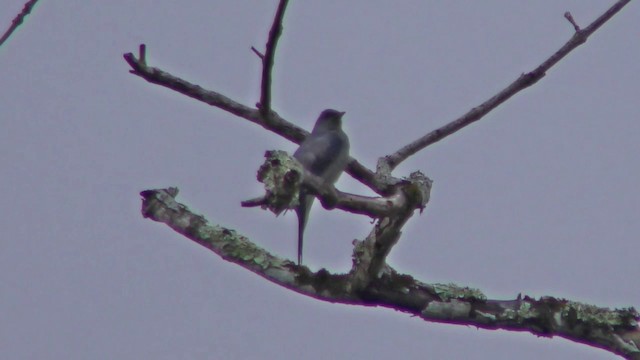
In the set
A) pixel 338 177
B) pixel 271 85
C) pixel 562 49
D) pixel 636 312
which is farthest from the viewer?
pixel 338 177

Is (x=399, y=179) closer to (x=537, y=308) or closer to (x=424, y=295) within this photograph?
(x=424, y=295)

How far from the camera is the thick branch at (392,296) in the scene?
4113 millimetres

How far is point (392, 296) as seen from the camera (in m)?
4.20

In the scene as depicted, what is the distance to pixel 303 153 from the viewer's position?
20.3ft

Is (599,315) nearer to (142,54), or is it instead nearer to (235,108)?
(235,108)

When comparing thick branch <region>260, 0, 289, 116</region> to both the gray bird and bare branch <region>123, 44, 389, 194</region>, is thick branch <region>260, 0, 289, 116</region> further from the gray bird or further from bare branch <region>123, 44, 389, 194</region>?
the gray bird

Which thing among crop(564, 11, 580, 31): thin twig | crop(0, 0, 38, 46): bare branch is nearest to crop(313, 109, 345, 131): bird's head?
crop(564, 11, 580, 31): thin twig

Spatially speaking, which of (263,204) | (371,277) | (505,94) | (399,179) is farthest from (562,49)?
(263,204)

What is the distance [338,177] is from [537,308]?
225 centimetres

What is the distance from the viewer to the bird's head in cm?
877

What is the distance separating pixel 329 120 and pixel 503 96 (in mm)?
4074

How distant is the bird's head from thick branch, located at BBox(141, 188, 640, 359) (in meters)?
4.43

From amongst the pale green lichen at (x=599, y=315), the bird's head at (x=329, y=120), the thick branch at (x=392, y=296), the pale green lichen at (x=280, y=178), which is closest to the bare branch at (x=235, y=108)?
the thick branch at (x=392, y=296)

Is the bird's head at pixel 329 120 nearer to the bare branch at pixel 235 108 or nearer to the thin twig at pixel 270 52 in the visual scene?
the bare branch at pixel 235 108
